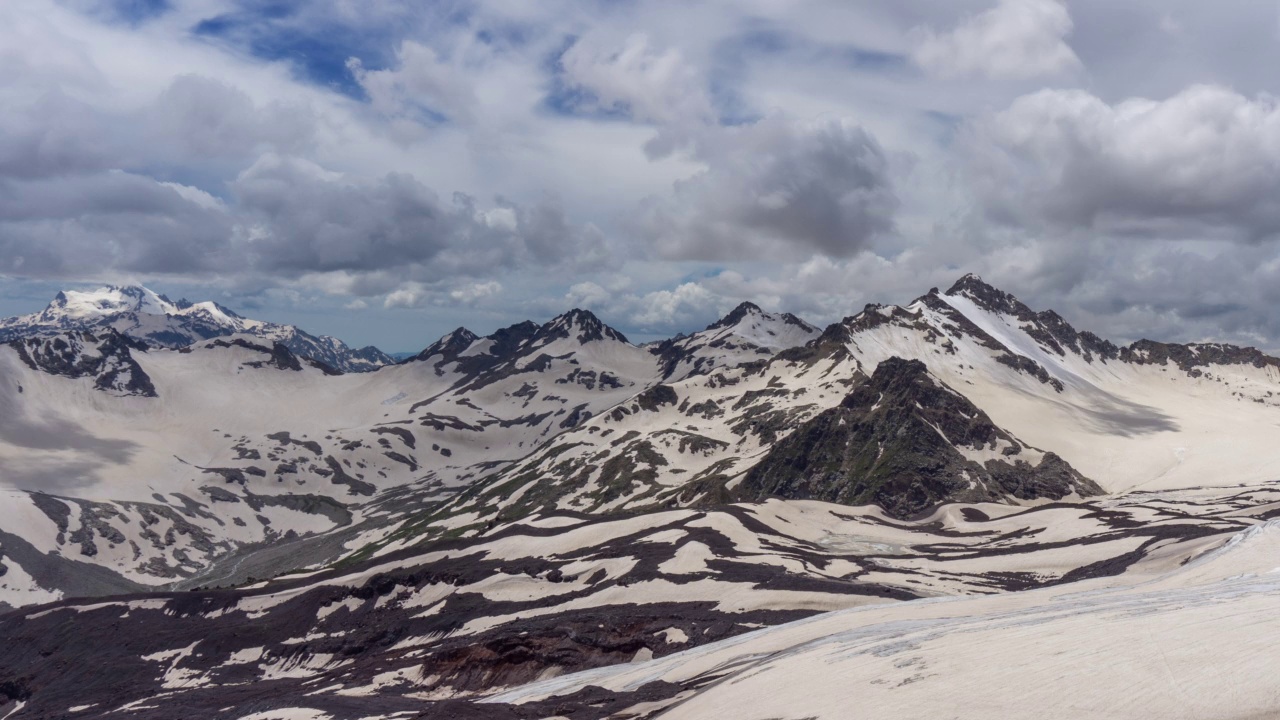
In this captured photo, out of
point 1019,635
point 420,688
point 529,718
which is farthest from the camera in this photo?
point 420,688

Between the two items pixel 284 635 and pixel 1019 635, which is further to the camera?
pixel 284 635

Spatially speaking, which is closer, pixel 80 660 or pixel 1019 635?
pixel 1019 635

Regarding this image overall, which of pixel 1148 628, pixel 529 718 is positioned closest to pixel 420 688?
pixel 529 718

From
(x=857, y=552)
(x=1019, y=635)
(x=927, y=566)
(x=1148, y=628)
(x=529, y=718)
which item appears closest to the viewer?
(x=1148, y=628)

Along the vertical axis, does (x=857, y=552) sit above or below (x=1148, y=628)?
below

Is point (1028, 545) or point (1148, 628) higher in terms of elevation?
point (1148, 628)

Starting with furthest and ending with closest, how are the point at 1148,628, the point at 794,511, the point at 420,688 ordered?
the point at 794,511, the point at 420,688, the point at 1148,628

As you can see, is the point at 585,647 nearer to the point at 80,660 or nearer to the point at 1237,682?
the point at 1237,682

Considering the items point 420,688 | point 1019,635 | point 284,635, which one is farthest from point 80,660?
point 1019,635

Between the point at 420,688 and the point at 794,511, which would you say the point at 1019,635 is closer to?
the point at 420,688
